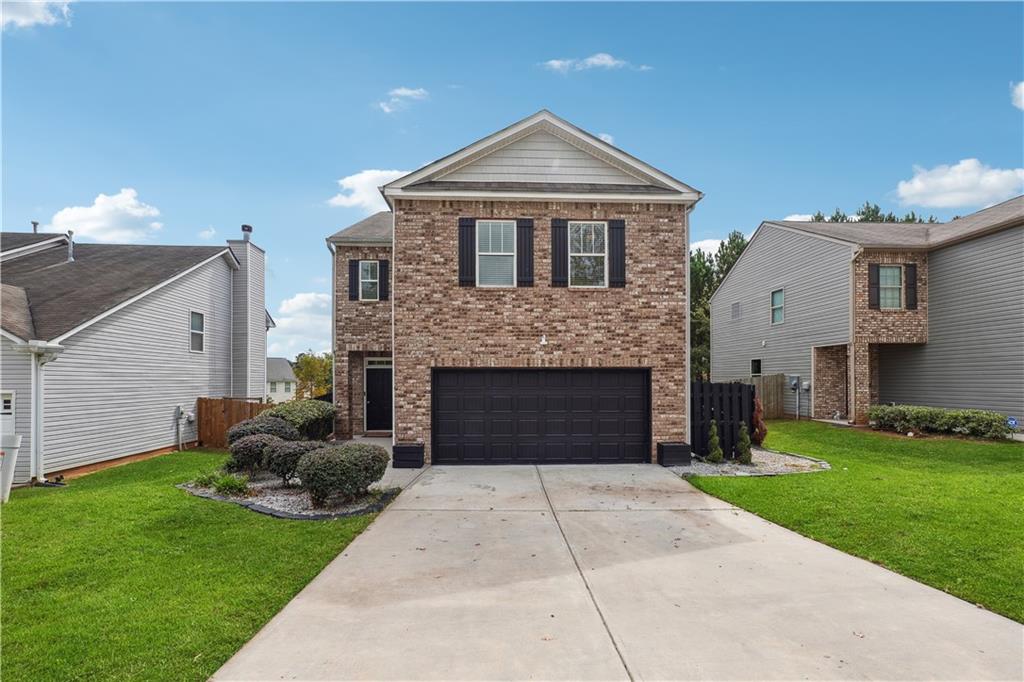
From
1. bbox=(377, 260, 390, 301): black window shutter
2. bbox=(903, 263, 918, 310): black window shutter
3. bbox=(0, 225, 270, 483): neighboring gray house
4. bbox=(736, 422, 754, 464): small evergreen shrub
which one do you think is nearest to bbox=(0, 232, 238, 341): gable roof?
bbox=(0, 225, 270, 483): neighboring gray house

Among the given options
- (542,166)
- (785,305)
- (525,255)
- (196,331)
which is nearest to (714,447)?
(525,255)

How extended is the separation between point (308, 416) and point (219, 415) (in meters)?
3.55

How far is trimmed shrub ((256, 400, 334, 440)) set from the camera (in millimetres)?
11969

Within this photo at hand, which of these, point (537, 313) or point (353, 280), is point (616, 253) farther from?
point (353, 280)

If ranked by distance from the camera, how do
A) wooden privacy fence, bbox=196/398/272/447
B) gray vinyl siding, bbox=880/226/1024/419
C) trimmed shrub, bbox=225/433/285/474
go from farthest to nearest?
gray vinyl siding, bbox=880/226/1024/419
wooden privacy fence, bbox=196/398/272/447
trimmed shrub, bbox=225/433/285/474

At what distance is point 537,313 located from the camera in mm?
11211

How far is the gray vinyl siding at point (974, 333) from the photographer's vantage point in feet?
48.0

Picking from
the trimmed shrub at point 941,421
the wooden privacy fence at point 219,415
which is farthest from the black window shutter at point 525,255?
the trimmed shrub at point 941,421

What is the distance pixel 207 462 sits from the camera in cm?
1148

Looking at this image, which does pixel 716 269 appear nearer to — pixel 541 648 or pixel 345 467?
pixel 345 467

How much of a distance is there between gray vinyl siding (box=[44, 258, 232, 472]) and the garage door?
7.23 meters

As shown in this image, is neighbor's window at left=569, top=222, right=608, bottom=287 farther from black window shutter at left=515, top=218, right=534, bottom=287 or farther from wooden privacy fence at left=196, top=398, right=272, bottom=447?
wooden privacy fence at left=196, top=398, right=272, bottom=447

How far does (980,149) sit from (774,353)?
1324 centimetres

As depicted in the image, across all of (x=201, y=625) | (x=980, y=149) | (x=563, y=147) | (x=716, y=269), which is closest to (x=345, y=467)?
(x=201, y=625)
